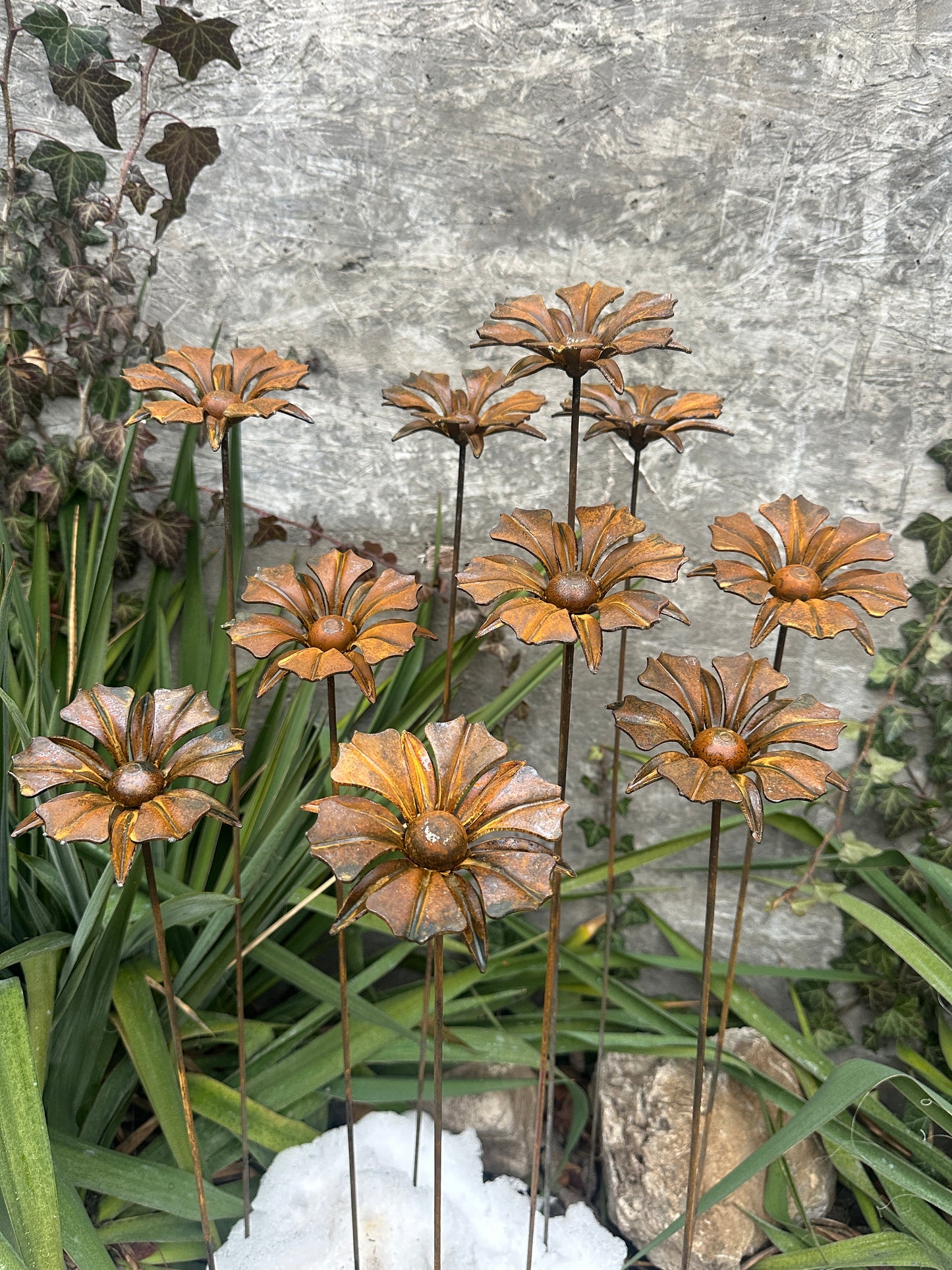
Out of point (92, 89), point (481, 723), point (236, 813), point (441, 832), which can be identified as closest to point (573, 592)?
point (481, 723)

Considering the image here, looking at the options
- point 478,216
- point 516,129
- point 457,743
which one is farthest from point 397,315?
point 457,743

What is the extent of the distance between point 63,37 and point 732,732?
51.9 inches

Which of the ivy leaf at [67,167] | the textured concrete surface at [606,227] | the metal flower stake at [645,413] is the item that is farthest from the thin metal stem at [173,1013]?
the ivy leaf at [67,167]

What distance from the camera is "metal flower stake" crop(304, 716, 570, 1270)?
2.39 ft

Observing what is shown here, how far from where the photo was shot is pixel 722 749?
0.86 m

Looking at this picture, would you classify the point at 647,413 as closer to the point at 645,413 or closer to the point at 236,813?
the point at 645,413

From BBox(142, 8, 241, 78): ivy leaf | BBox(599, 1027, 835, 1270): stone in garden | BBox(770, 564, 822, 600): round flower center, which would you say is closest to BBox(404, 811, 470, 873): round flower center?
BBox(770, 564, 822, 600): round flower center

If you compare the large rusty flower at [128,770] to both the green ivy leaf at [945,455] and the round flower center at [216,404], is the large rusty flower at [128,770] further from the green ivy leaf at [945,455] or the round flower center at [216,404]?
the green ivy leaf at [945,455]

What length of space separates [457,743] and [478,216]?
0.98m

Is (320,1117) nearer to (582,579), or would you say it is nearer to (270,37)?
(582,579)

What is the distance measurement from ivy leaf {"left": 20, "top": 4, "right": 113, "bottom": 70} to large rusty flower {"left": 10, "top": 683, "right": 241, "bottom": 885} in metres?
0.99

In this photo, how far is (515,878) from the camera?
749 millimetres

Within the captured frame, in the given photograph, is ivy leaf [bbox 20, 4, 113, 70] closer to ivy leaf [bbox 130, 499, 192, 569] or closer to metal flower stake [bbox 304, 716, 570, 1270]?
ivy leaf [bbox 130, 499, 192, 569]

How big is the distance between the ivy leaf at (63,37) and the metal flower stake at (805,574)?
1110mm
